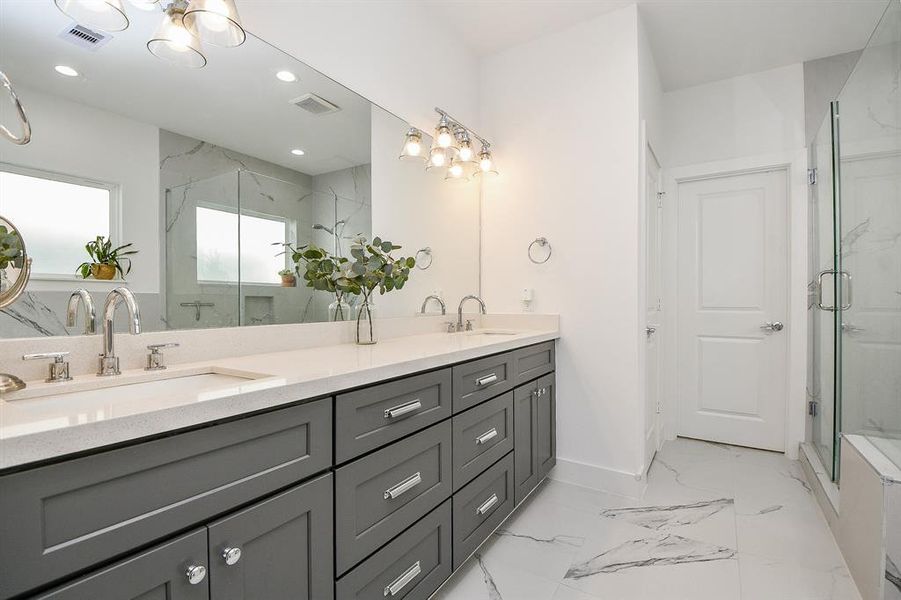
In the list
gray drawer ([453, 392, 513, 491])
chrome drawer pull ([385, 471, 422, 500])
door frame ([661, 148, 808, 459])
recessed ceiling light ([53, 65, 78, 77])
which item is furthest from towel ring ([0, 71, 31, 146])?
door frame ([661, 148, 808, 459])

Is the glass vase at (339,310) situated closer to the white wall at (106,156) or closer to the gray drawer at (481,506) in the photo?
the white wall at (106,156)

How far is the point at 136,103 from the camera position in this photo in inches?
49.9

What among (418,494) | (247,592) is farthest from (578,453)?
(247,592)

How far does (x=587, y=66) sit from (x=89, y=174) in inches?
98.4

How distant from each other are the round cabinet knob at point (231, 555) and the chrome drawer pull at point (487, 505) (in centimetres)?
104

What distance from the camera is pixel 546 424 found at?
2.44m

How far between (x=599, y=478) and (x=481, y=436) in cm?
117

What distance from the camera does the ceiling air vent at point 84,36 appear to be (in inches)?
44.3

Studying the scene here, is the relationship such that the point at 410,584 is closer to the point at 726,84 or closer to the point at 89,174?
the point at 89,174

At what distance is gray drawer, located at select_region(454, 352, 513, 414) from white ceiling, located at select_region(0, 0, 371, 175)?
1.04 m

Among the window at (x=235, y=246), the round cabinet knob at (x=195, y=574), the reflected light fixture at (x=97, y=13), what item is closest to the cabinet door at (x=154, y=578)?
the round cabinet knob at (x=195, y=574)

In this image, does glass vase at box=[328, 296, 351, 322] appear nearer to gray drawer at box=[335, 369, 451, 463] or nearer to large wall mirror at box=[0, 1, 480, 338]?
large wall mirror at box=[0, 1, 480, 338]

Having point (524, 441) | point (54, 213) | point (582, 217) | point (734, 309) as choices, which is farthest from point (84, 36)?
point (734, 309)

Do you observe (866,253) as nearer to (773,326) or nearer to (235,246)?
(773,326)
